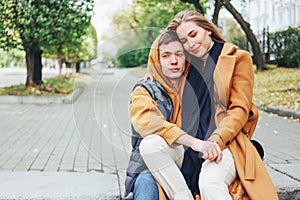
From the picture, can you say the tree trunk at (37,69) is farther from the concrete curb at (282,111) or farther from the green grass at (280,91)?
the concrete curb at (282,111)

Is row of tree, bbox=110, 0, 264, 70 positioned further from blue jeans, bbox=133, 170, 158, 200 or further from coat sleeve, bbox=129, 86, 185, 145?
blue jeans, bbox=133, 170, 158, 200

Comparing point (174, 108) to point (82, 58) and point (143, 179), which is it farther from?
point (82, 58)

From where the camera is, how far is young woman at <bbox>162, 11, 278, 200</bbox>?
3.00 meters

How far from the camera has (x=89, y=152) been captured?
5.43 metres

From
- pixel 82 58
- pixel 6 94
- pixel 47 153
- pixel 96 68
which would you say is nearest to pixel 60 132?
pixel 47 153

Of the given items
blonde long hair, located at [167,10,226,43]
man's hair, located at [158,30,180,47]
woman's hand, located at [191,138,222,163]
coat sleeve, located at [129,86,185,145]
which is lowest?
woman's hand, located at [191,138,222,163]

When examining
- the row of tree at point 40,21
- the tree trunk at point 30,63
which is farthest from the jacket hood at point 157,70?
the tree trunk at point 30,63

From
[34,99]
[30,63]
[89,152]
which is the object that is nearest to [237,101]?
[89,152]

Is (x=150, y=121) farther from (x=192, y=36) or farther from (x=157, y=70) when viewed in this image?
(x=192, y=36)

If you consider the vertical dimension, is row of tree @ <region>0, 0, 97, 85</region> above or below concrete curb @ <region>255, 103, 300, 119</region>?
above

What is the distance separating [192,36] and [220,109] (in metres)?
0.52

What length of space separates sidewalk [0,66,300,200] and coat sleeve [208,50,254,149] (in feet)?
2.57

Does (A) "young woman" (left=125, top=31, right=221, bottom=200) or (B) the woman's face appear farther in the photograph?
(B) the woman's face

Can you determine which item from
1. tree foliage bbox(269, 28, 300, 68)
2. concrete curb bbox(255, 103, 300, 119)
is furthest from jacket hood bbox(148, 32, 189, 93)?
tree foliage bbox(269, 28, 300, 68)
